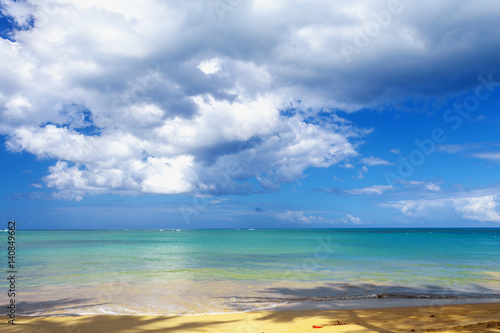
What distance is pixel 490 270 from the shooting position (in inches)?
902

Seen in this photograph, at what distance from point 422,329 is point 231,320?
5.51 m

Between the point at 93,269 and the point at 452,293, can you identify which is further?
the point at 93,269

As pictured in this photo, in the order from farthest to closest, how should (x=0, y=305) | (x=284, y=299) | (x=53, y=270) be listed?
(x=53, y=270)
(x=284, y=299)
(x=0, y=305)

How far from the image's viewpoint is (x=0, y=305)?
41.6 ft

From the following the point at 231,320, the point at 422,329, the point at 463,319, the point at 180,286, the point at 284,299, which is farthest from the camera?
the point at 180,286

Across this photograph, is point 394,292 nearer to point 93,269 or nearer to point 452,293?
point 452,293

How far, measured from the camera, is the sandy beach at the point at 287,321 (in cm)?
902

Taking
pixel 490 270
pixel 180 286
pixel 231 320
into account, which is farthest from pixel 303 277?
pixel 490 270

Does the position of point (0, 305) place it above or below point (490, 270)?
above

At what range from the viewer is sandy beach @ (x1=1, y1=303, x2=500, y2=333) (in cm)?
902

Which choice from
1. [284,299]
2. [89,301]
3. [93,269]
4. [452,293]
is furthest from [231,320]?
[93,269]

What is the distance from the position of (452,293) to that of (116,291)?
16031 millimetres

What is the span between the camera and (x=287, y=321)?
1004 cm

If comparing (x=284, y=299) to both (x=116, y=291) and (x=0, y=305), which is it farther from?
(x=0, y=305)
